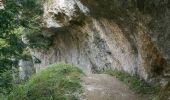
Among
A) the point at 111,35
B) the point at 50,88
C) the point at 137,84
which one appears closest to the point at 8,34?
the point at 50,88

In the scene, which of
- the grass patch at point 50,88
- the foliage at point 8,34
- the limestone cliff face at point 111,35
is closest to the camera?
the limestone cliff face at point 111,35

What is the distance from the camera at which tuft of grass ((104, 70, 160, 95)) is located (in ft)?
37.1

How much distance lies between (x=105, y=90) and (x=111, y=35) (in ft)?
10.4

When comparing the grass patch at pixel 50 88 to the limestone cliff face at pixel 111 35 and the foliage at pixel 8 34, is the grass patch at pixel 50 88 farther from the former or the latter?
the limestone cliff face at pixel 111 35

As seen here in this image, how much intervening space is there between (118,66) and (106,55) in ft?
4.83

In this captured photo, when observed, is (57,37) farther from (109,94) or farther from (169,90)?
(169,90)

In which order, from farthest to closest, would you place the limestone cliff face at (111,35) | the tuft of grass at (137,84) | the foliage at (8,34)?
the foliage at (8,34), the tuft of grass at (137,84), the limestone cliff face at (111,35)

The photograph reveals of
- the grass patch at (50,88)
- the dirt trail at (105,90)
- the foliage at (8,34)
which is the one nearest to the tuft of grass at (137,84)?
the dirt trail at (105,90)

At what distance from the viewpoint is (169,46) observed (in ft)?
25.1

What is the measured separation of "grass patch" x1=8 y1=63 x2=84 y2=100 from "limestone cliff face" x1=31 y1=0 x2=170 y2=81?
2069mm

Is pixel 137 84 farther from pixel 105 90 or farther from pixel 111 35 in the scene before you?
pixel 111 35

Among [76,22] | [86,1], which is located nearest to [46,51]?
[76,22]

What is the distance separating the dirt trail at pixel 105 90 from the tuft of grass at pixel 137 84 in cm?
21

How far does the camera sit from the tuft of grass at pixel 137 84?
11.3 meters
